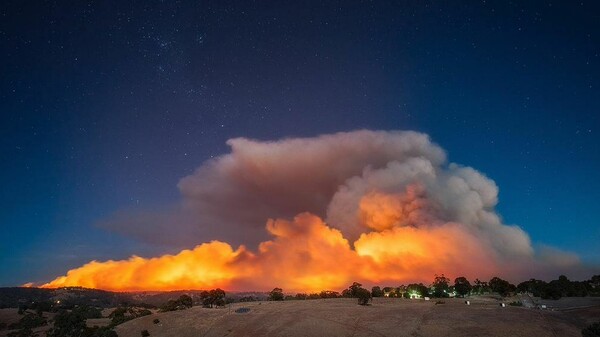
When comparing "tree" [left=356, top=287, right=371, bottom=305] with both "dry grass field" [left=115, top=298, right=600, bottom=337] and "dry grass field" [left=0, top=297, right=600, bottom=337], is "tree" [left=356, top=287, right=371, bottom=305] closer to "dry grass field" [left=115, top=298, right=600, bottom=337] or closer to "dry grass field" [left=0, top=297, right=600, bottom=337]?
"dry grass field" [left=0, top=297, right=600, bottom=337]

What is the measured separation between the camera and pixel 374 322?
94125 mm

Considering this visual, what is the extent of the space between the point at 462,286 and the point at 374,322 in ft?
378

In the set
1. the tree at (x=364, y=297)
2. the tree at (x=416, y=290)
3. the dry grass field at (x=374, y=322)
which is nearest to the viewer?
the dry grass field at (x=374, y=322)

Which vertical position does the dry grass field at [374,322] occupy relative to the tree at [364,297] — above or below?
below

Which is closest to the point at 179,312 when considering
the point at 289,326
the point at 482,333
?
the point at 289,326

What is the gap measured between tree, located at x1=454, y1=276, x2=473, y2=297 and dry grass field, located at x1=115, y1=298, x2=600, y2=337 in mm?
84719

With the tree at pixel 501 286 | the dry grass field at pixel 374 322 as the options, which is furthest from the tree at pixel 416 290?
the dry grass field at pixel 374 322

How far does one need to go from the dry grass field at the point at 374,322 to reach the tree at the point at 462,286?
278 feet

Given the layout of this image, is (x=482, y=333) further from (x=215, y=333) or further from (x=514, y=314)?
(x=215, y=333)

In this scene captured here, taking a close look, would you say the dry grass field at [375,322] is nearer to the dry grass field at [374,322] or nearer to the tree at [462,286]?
the dry grass field at [374,322]

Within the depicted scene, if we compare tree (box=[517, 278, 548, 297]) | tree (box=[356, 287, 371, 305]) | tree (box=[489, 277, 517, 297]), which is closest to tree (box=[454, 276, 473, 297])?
tree (box=[489, 277, 517, 297])

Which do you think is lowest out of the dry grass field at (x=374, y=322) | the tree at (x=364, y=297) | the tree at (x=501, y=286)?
the dry grass field at (x=374, y=322)

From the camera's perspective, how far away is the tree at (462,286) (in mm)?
189000

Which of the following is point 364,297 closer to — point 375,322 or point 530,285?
point 375,322
